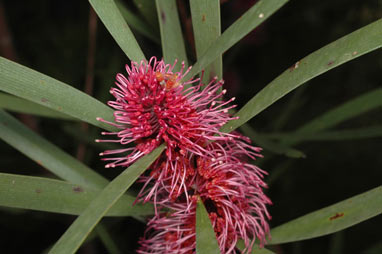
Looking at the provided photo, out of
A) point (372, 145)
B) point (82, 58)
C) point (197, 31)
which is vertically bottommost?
point (197, 31)

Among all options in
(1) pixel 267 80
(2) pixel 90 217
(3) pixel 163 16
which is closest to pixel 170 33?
(3) pixel 163 16

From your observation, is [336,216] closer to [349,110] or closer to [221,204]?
[221,204]

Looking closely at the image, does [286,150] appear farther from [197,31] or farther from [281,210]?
[281,210]

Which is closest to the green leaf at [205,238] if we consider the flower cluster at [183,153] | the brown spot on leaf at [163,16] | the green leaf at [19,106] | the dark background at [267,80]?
the flower cluster at [183,153]

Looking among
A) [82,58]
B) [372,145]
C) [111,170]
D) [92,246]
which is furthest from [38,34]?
[372,145]

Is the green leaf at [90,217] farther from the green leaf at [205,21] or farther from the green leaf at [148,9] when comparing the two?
the green leaf at [148,9]
